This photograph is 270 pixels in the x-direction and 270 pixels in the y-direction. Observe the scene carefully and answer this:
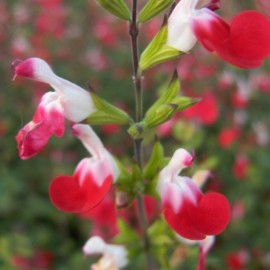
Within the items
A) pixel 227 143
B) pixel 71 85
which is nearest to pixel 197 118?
pixel 227 143

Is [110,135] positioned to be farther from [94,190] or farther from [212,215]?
[212,215]

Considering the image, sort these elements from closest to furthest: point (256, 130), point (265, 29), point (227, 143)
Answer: point (265, 29) < point (227, 143) < point (256, 130)

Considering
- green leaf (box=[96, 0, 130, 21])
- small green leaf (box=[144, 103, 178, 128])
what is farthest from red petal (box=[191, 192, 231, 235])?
green leaf (box=[96, 0, 130, 21])

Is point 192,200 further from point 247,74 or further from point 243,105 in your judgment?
point 247,74

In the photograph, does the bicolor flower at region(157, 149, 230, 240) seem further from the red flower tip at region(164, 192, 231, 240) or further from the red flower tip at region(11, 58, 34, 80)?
the red flower tip at region(11, 58, 34, 80)

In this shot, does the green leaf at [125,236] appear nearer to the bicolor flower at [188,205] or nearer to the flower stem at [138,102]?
the flower stem at [138,102]

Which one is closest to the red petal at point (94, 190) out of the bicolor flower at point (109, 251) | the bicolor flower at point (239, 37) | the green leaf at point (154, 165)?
the green leaf at point (154, 165)

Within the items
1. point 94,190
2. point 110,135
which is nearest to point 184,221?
point 94,190
